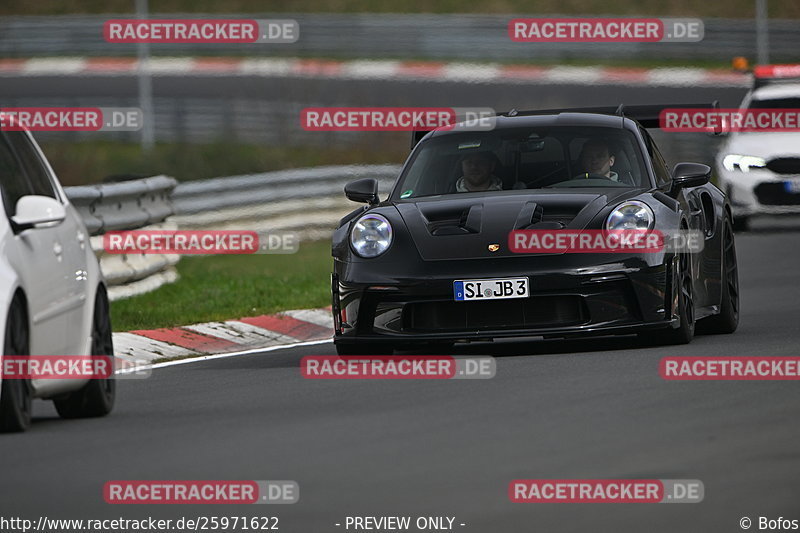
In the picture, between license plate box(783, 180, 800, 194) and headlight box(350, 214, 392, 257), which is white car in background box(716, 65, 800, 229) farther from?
headlight box(350, 214, 392, 257)

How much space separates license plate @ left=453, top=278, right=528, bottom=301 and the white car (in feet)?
6.61

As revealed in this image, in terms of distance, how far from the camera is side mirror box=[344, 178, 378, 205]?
11.3 m

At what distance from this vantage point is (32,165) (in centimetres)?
892

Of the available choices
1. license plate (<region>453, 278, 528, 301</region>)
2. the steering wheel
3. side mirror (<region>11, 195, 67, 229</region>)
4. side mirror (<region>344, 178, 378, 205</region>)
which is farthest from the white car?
the steering wheel

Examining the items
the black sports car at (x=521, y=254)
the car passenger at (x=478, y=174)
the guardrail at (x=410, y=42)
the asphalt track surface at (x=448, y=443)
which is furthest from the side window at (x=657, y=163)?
the guardrail at (x=410, y=42)

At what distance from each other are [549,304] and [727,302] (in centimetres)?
184

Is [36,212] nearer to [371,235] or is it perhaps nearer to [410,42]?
[371,235]

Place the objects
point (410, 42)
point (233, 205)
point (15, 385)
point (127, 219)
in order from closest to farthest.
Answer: point (15, 385), point (127, 219), point (233, 205), point (410, 42)

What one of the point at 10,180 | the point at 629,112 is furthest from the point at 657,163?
the point at 10,180

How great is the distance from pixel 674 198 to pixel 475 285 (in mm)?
1539

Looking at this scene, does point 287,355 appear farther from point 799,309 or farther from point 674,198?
point 799,309

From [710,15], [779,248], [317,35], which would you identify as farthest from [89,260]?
[710,15]

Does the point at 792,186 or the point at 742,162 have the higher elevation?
the point at 742,162

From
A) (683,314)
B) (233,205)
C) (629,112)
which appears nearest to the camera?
(683,314)
